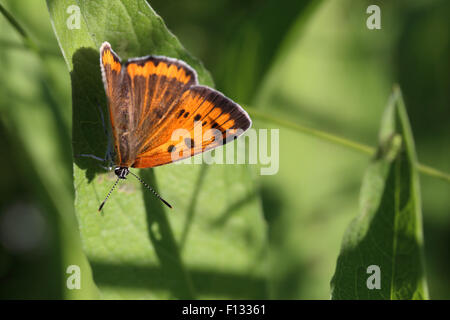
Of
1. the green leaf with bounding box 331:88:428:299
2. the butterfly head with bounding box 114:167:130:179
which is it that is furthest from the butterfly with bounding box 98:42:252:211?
the green leaf with bounding box 331:88:428:299

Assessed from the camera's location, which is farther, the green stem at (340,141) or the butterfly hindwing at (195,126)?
the green stem at (340,141)

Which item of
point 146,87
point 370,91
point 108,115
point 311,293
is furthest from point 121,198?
point 370,91

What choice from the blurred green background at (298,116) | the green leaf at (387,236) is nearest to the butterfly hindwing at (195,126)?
the green leaf at (387,236)

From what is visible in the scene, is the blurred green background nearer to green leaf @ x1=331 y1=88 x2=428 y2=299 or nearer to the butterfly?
the butterfly

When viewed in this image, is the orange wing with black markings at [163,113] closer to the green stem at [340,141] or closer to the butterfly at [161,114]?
the butterfly at [161,114]

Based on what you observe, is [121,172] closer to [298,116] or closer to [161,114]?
[161,114]

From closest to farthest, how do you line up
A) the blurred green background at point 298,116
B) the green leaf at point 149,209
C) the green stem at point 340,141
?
the green leaf at point 149,209, the green stem at point 340,141, the blurred green background at point 298,116

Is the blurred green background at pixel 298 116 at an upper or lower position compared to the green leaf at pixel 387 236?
upper

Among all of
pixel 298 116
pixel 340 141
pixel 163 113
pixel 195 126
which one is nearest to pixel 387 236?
pixel 340 141
